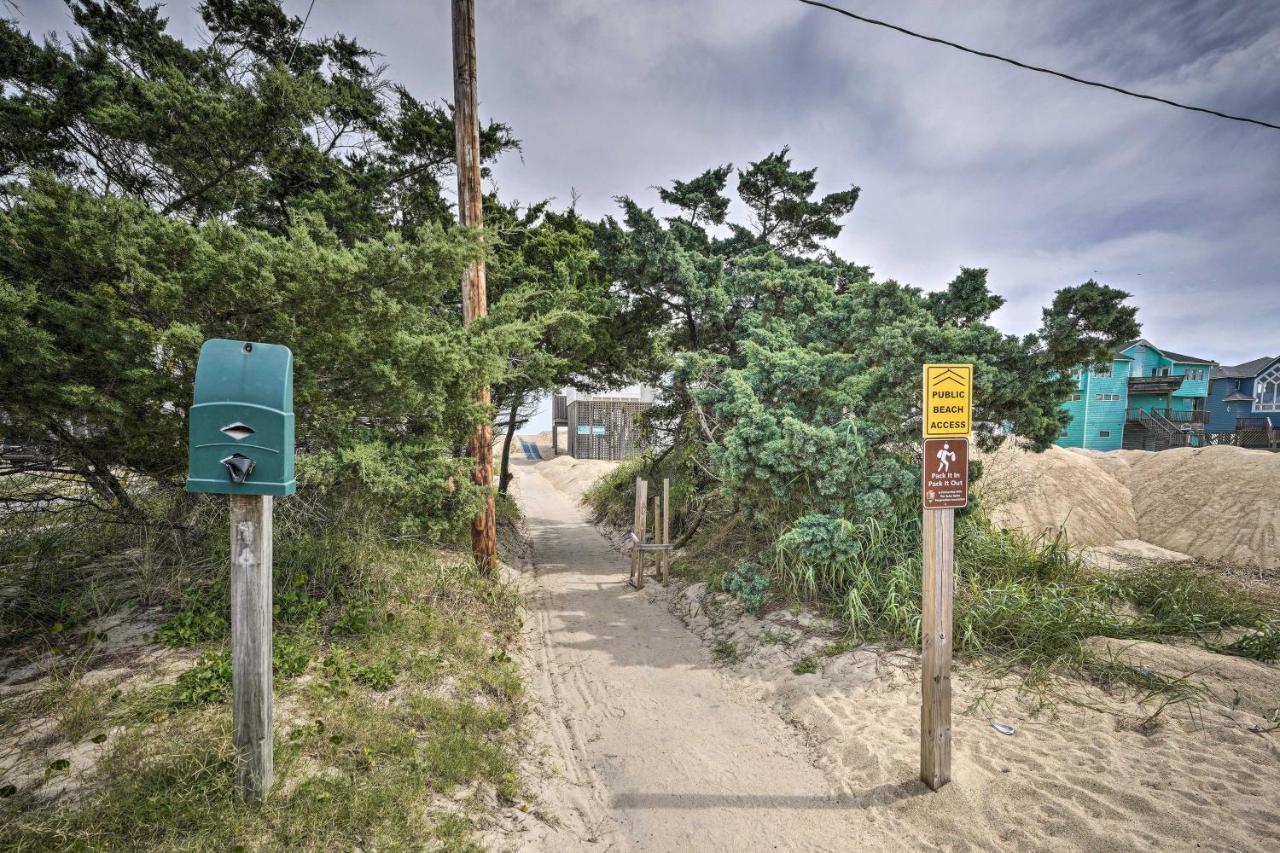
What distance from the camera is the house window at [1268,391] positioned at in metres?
29.7

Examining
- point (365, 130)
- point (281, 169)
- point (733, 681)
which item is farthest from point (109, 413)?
point (365, 130)

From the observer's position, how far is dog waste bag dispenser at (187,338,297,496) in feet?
8.02

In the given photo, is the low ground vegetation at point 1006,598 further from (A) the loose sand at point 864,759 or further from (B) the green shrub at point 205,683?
(B) the green shrub at point 205,683

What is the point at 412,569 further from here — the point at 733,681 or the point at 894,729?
the point at 894,729

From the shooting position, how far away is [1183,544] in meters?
11.0

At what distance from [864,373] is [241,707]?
6.49 meters

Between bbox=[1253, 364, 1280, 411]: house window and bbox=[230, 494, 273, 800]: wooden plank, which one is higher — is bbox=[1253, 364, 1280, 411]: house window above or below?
above

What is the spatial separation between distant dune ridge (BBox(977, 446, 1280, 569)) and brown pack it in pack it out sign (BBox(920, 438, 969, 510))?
24.8ft

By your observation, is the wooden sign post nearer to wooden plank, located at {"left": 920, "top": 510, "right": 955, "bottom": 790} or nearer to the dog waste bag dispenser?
wooden plank, located at {"left": 920, "top": 510, "right": 955, "bottom": 790}

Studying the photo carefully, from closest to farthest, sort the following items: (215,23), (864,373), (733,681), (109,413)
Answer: (109,413)
(733,681)
(864,373)
(215,23)

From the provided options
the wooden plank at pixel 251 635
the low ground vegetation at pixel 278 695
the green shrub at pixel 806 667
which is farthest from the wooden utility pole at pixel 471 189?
the green shrub at pixel 806 667

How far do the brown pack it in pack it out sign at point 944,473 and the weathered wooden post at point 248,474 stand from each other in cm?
377

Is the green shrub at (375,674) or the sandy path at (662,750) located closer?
the sandy path at (662,750)

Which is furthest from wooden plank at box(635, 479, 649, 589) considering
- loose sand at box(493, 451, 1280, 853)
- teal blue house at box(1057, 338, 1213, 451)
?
teal blue house at box(1057, 338, 1213, 451)
